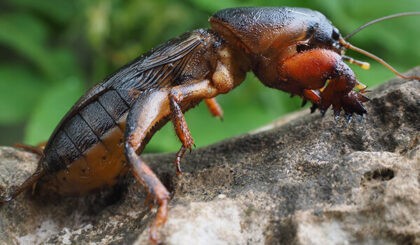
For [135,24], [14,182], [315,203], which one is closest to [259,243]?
[315,203]

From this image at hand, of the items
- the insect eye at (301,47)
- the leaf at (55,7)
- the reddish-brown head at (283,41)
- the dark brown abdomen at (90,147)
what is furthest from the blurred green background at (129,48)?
the dark brown abdomen at (90,147)

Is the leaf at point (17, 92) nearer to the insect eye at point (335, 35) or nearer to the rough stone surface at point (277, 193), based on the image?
the rough stone surface at point (277, 193)

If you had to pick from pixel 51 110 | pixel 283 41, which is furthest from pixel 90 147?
pixel 51 110

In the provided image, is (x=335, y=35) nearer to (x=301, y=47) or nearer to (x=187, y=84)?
(x=301, y=47)

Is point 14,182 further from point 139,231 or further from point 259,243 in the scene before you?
point 259,243

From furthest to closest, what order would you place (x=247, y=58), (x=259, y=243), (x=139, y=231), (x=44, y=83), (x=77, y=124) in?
1. (x=44, y=83)
2. (x=247, y=58)
3. (x=77, y=124)
4. (x=139, y=231)
5. (x=259, y=243)

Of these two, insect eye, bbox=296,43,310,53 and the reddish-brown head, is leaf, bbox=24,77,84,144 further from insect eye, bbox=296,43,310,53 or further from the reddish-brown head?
insect eye, bbox=296,43,310,53
